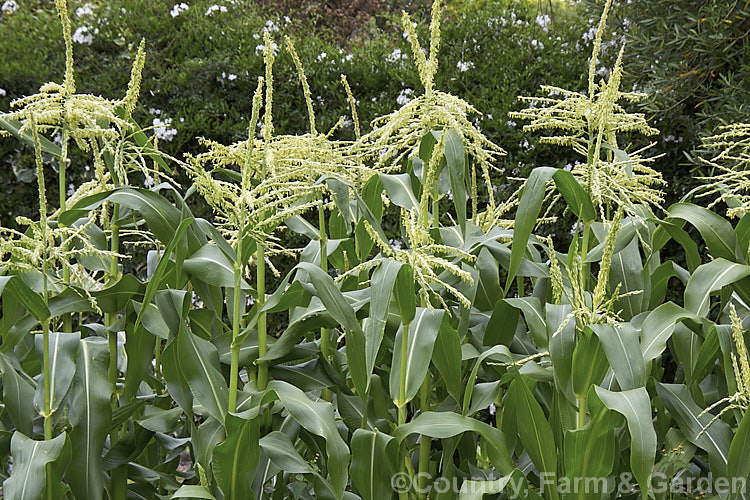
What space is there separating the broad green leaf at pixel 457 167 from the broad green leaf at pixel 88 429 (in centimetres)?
105

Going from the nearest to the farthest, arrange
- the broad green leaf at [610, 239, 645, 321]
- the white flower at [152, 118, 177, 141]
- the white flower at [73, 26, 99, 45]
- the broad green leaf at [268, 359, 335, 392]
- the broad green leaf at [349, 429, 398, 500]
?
the broad green leaf at [349, 429, 398, 500] → the broad green leaf at [268, 359, 335, 392] → the broad green leaf at [610, 239, 645, 321] → the white flower at [152, 118, 177, 141] → the white flower at [73, 26, 99, 45]

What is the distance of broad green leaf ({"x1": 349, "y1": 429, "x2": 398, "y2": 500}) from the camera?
1846 mm

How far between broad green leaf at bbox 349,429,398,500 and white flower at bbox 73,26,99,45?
386cm

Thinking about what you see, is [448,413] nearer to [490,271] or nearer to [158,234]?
[490,271]

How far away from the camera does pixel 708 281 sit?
1.99 meters

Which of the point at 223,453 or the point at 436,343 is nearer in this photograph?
the point at 223,453

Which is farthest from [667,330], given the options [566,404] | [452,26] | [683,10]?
[452,26]

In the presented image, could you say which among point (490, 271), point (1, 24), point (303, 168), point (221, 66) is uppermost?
point (1, 24)

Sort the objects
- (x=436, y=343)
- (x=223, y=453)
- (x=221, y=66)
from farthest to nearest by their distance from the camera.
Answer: (x=221, y=66) → (x=436, y=343) → (x=223, y=453)

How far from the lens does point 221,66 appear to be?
15.0 ft

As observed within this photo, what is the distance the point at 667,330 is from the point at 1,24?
495 centimetres

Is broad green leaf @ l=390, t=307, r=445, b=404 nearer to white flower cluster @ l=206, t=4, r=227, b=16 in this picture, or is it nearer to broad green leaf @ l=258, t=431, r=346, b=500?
broad green leaf @ l=258, t=431, r=346, b=500

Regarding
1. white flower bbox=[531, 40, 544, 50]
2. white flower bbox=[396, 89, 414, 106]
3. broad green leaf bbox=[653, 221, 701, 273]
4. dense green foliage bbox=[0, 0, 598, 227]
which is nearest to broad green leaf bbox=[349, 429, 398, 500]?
broad green leaf bbox=[653, 221, 701, 273]

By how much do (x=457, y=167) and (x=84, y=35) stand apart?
3.59 metres
